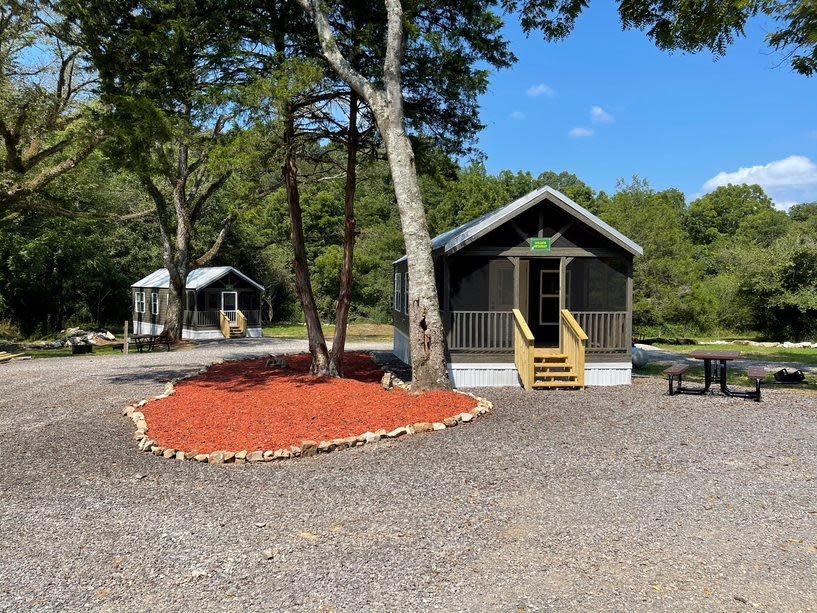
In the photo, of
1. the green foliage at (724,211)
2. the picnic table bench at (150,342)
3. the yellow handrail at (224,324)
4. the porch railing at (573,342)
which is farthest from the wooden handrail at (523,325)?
the green foliage at (724,211)

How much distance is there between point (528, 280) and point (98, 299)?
2649 centimetres

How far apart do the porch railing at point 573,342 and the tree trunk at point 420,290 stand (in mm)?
3017

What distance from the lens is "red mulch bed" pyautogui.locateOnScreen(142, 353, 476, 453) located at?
298 inches

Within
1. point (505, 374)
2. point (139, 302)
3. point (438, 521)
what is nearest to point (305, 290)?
point (505, 374)

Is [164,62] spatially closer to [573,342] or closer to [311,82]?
[311,82]

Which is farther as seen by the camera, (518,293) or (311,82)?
(518,293)

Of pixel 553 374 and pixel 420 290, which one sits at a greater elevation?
pixel 420 290

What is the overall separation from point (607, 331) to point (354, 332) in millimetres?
19326

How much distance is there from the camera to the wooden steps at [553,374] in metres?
11.5

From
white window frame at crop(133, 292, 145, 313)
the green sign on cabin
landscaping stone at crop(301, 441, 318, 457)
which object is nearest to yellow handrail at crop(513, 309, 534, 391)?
the green sign on cabin

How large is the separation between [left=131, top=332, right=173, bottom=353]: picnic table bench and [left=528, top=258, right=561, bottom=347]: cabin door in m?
14.1

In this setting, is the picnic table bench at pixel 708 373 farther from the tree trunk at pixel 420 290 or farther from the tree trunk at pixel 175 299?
the tree trunk at pixel 175 299

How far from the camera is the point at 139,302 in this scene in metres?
30.5

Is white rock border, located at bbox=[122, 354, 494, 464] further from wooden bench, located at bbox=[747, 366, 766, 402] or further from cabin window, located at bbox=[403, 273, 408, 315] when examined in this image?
cabin window, located at bbox=[403, 273, 408, 315]
